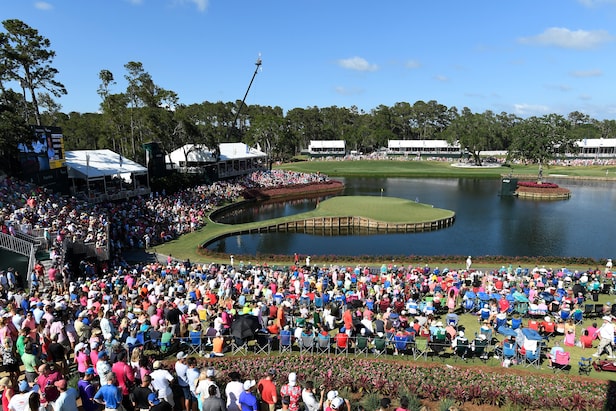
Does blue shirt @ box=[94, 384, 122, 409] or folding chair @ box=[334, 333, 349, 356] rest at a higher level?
blue shirt @ box=[94, 384, 122, 409]

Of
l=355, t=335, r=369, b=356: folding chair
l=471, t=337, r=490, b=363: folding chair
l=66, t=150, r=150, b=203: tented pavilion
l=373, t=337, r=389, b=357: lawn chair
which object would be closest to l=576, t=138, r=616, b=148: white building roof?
l=66, t=150, r=150, b=203: tented pavilion

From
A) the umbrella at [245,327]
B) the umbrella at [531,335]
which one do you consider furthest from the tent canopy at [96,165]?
the umbrella at [531,335]

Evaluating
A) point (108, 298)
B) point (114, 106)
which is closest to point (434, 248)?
point (108, 298)

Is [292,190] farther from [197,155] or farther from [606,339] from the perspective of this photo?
[606,339]

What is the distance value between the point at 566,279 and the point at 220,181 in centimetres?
5425

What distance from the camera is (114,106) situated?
6388 cm

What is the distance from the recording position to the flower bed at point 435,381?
11.8 metres

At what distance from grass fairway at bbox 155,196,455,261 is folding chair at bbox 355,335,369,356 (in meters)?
20.0

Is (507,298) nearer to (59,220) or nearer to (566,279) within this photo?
(566,279)

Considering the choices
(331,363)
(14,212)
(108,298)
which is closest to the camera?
(331,363)

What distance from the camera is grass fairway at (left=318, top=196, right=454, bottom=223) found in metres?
49.0

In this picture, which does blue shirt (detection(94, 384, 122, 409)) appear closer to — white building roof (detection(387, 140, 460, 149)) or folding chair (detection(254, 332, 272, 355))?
folding chair (detection(254, 332, 272, 355))

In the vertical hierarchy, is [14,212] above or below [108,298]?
above

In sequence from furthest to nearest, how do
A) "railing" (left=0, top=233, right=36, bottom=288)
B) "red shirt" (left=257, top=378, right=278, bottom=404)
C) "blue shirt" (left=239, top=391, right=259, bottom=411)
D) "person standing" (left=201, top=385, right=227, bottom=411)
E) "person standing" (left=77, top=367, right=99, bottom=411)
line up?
"railing" (left=0, top=233, right=36, bottom=288) < "red shirt" (left=257, top=378, right=278, bottom=404) < "person standing" (left=77, top=367, right=99, bottom=411) < "blue shirt" (left=239, top=391, right=259, bottom=411) < "person standing" (left=201, top=385, right=227, bottom=411)
